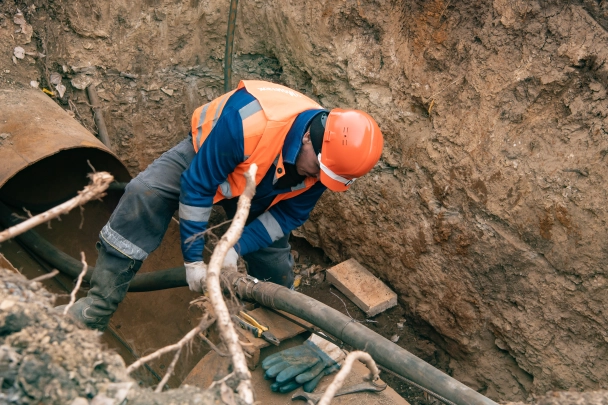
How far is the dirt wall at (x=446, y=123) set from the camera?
9.37ft

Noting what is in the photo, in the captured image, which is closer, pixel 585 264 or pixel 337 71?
pixel 585 264

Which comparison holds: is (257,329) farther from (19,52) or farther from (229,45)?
(19,52)

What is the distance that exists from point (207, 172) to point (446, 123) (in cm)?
151

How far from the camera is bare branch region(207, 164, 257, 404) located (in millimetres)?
1352

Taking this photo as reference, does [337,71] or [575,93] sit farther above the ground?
[575,93]

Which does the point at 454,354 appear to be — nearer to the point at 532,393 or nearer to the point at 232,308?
the point at 532,393

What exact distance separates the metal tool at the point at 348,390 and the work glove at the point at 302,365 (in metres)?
0.04

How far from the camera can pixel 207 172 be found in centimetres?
258

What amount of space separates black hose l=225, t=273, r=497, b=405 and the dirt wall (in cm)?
137

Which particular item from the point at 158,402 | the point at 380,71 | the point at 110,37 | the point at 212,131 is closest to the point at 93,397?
the point at 158,402

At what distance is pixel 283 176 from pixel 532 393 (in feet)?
6.60

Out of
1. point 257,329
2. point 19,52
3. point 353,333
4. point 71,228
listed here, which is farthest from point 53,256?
point 353,333

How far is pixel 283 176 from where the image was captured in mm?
2699

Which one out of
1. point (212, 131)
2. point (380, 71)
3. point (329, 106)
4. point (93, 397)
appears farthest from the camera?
point (329, 106)
